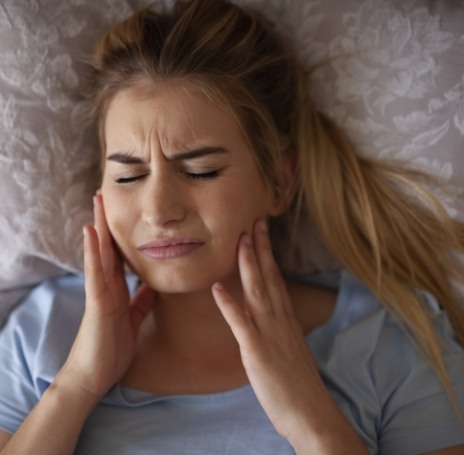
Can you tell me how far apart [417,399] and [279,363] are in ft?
1.01

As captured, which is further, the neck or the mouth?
the neck

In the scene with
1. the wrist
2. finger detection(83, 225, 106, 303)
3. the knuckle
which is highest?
finger detection(83, 225, 106, 303)

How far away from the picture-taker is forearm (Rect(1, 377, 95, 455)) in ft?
4.51

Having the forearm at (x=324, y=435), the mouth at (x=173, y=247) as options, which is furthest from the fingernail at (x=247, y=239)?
the forearm at (x=324, y=435)

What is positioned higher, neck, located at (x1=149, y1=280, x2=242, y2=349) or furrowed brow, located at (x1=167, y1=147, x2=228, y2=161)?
furrowed brow, located at (x1=167, y1=147, x2=228, y2=161)

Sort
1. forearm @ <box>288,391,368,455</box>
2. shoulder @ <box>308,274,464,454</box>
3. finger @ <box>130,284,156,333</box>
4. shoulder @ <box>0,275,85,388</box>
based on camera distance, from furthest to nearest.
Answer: finger @ <box>130,284,156,333</box> → shoulder @ <box>0,275,85,388</box> → shoulder @ <box>308,274,464,454</box> → forearm @ <box>288,391,368,455</box>

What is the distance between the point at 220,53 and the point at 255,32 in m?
0.13

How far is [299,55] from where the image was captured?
1.68m

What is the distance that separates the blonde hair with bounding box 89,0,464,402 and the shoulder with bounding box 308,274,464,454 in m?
0.03

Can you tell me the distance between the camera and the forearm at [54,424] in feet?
4.51

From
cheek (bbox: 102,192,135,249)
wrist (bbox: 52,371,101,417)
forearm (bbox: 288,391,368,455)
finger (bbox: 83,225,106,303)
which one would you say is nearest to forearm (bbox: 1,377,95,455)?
wrist (bbox: 52,371,101,417)

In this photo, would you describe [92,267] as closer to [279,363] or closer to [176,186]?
[176,186]

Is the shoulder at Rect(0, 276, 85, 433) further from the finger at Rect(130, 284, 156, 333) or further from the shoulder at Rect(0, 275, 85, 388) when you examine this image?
the finger at Rect(130, 284, 156, 333)

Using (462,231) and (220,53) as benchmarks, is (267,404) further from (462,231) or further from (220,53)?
(220,53)
